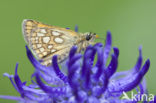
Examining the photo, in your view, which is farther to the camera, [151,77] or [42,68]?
[151,77]

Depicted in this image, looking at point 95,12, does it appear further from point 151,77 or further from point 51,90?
point 51,90

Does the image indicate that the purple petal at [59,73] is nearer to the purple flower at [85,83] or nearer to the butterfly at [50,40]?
the purple flower at [85,83]

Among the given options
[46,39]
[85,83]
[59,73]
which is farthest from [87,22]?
[85,83]

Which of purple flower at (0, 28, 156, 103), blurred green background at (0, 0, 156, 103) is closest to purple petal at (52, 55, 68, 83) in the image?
purple flower at (0, 28, 156, 103)

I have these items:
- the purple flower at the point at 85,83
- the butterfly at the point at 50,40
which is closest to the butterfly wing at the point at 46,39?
the butterfly at the point at 50,40

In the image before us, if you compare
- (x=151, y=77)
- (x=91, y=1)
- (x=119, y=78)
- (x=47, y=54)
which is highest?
(x=91, y=1)

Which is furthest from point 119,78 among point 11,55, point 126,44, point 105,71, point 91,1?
point 91,1
